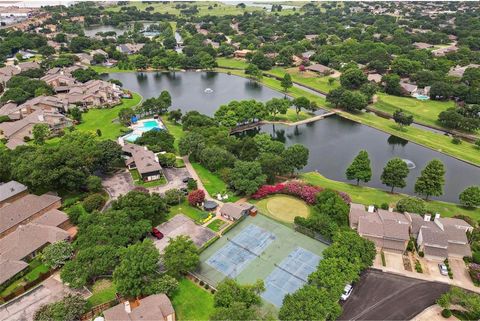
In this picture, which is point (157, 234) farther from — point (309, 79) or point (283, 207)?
point (309, 79)

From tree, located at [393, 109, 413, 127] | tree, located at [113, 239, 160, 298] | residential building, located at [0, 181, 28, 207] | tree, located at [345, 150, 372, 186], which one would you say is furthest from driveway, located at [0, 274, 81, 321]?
tree, located at [393, 109, 413, 127]

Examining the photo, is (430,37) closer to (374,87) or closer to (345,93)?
(374,87)

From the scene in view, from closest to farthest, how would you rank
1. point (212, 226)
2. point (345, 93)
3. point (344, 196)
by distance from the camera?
1. point (212, 226)
2. point (344, 196)
3. point (345, 93)

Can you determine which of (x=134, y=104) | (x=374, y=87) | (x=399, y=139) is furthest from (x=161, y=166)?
(x=374, y=87)

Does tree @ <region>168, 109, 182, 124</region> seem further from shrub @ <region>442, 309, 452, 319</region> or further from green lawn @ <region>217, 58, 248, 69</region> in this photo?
shrub @ <region>442, 309, 452, 319</region>

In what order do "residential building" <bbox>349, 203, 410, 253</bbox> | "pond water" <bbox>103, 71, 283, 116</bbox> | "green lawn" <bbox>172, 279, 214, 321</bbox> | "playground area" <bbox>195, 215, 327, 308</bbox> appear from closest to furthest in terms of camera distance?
"green lawn" <bbox>172, 279, 214, 321</bbox>, "playground area" <bbox>195, 215, 327, 308</bbox>, "residential building" <bbox>349, 203, 410, 253</bbox>, "pond water" <bbox>103, 71, 283, 116</bbox>

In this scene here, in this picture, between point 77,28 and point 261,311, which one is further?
point 77,28

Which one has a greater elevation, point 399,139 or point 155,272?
point 155,272

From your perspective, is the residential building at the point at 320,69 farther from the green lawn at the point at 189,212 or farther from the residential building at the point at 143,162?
the green lawn at the point at 189,212

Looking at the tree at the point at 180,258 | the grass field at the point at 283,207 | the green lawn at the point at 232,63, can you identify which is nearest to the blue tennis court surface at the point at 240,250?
the tree at the point at 180,258
